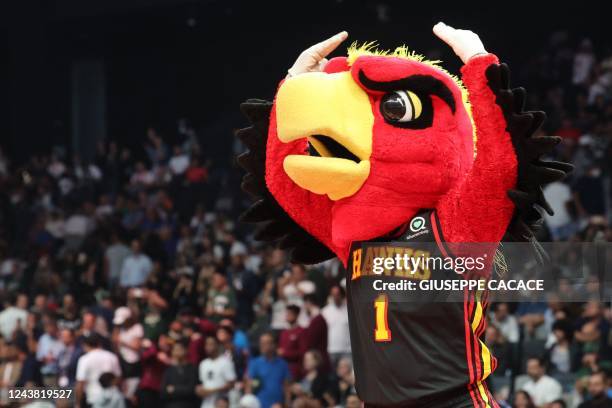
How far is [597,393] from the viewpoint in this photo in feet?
27.0

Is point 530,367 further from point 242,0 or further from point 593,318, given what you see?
point 242,0

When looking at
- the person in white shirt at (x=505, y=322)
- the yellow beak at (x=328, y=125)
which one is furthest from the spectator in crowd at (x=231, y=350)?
the yellow beak at (x=328, y=125)

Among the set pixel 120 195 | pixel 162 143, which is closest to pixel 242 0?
pixel 162 143

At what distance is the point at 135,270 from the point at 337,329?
14.7 feet

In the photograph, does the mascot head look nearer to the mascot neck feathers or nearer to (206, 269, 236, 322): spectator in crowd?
the mascot neck feathers

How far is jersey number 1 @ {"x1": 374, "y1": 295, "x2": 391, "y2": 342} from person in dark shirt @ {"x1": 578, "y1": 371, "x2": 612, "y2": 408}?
4343mm

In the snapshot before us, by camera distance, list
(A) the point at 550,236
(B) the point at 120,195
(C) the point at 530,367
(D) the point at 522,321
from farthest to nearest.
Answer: (B) the point at 120,195 < (A) the point at 550,236 < (D) the point at 522,321 < (C) the point at 530,367

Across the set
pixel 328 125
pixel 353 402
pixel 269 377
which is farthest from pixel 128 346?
pixel 328 125

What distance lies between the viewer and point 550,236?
11.1 m

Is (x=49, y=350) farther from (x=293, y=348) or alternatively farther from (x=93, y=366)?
(x=293, y=348)

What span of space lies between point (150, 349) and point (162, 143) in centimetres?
802

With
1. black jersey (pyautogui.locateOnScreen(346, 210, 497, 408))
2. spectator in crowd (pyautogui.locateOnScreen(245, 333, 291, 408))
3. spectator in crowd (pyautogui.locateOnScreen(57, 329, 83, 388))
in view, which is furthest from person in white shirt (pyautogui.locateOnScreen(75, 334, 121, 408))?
black jersey (pyautogui.locateOnScreen(346, 210, 497, 408))

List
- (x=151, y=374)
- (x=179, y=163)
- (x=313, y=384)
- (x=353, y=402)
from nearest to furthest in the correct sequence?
(x=353, y=402)
(x=313, y=384)
(x=151, y=374)
(x=179, y=163)

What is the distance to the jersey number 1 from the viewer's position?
14.0 feet
